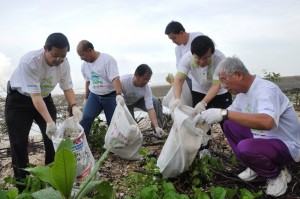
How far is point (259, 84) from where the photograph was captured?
7.73ft

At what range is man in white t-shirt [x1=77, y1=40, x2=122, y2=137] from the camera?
382 centimetres

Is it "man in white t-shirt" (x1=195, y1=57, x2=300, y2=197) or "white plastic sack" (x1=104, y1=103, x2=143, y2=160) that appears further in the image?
"white plastic sack" (x1=104, y1=103, x2=143, y2=160)

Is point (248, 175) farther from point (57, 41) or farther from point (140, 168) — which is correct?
point (57, 41)

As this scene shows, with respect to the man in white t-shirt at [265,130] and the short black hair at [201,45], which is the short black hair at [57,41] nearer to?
the short black hair at [201,45]

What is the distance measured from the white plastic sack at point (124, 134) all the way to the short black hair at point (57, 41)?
1.04 m

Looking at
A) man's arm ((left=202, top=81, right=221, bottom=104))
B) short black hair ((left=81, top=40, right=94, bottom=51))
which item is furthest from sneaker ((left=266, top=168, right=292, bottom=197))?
short black hair ((left=81, top=40, right=94, bottom=51))

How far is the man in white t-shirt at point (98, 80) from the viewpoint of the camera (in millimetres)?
3816

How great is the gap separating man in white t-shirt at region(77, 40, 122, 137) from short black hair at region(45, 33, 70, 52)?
1.20 m

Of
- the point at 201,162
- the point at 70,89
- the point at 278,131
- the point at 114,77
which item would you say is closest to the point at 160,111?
the point at 114,77

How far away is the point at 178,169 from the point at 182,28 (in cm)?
185

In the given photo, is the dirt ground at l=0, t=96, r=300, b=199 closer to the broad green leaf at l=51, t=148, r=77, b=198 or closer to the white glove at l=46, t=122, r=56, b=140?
the white glove at l=46, t=122, r=56, b=140

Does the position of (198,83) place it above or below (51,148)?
above

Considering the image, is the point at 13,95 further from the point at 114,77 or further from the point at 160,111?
the point at 160,111

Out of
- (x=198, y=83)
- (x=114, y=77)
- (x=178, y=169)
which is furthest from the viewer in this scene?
(x=114, y=77)
